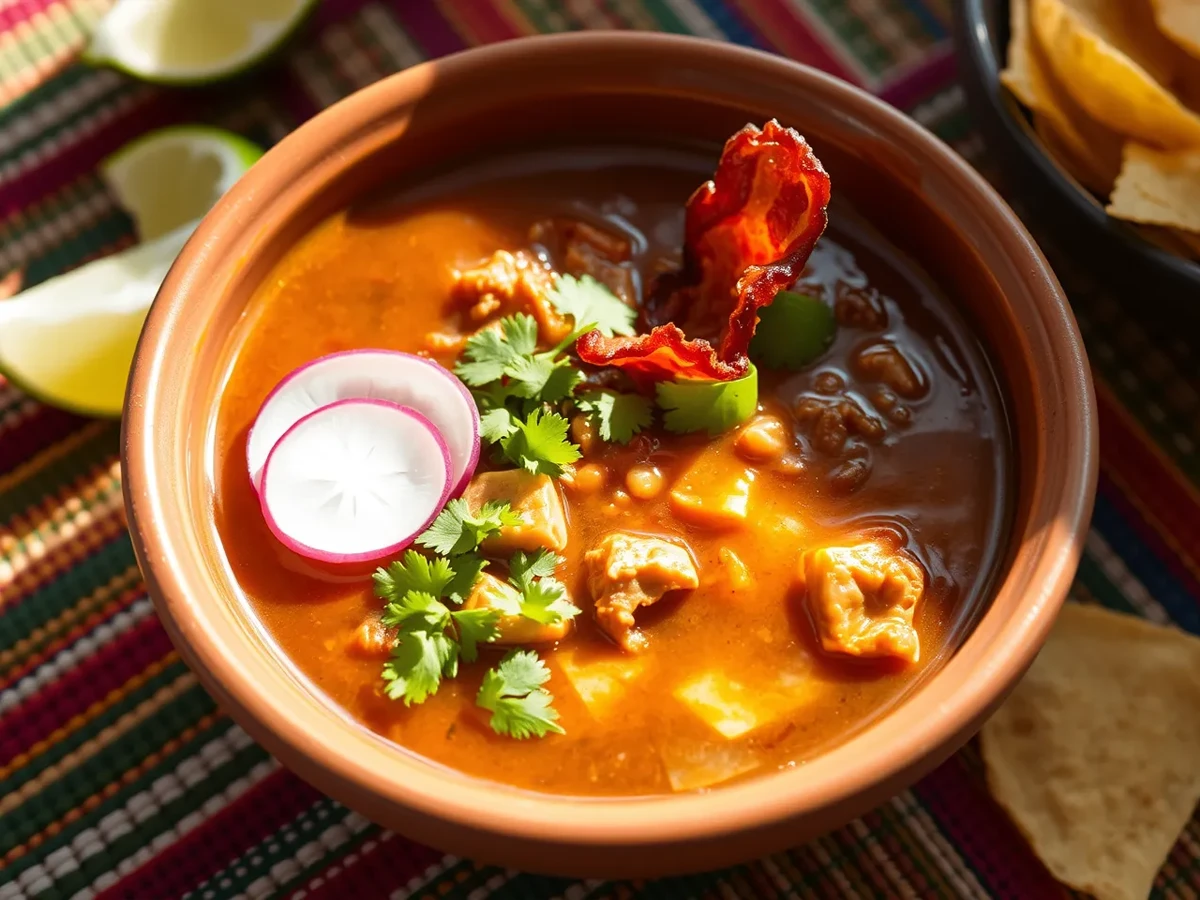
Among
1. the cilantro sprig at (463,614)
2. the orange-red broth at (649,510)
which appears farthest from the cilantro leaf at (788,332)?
the cilantro sprig at (463,614)

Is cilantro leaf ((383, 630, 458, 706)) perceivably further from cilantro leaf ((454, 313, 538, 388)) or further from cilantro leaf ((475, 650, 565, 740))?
cilantro leaf ((454, 313, 538, 388))

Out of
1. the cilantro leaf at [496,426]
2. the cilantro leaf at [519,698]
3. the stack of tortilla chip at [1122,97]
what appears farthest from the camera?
the stack of tortilla chip at [1122,97]

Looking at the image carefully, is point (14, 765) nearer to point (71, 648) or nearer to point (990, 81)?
point (71, 648)

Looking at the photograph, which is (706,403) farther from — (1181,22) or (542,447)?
(1181,22)

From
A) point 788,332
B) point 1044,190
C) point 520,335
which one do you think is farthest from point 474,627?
point 1044,190

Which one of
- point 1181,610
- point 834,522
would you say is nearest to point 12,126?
point 834,522

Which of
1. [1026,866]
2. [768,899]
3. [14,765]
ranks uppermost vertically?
[14,765]

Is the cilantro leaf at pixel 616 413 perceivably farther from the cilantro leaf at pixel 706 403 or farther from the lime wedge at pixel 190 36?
the lime wedge at pixel 190 36
